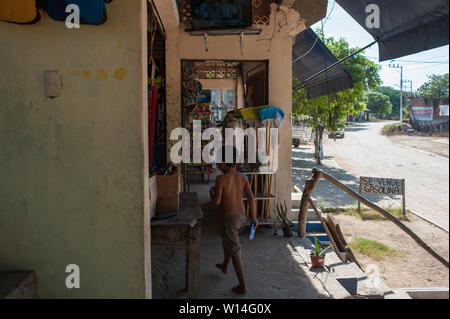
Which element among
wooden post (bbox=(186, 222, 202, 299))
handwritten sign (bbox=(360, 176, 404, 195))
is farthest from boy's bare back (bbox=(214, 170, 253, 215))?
handwritten sign (bbox=(360, 176, 404, 195))

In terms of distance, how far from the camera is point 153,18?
4707 mm

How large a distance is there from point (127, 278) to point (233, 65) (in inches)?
355

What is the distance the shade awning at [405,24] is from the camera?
8.89ft

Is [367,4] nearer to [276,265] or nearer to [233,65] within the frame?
[276,265]

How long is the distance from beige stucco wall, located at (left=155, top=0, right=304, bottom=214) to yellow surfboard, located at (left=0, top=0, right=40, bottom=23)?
3.48 m

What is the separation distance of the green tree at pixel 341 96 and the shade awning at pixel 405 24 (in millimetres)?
11736

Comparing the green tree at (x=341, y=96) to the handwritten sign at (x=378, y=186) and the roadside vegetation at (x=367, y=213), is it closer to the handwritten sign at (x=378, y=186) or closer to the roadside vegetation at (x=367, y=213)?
the roadside vegetation at (x=367, y=213)

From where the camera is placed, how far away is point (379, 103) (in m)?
70.1

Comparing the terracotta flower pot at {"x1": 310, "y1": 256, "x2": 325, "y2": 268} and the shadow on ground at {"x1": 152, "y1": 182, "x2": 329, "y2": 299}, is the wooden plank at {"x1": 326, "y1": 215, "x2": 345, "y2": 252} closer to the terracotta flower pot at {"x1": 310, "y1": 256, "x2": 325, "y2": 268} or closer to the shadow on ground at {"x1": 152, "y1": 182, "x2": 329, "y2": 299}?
the shadow on ground at {"x1": 152, "y1": 182, "x2": 329, "y2": 299}

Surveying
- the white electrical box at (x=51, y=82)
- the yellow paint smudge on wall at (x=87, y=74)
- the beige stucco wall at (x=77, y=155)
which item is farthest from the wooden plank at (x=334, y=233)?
the white electrical box at (x=51, y=82)

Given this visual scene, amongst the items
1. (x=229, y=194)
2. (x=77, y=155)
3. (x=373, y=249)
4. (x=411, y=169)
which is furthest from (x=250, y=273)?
(x=411, y=169)

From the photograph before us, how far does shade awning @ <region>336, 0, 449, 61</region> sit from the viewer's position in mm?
2711

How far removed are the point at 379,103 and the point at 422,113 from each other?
40212mm

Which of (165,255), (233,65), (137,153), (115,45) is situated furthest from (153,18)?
(233,65)
